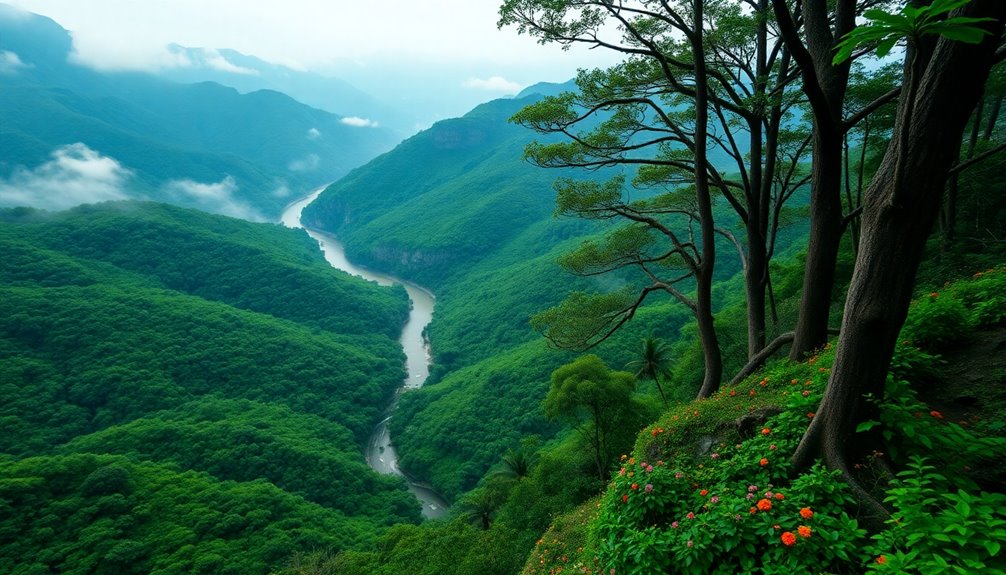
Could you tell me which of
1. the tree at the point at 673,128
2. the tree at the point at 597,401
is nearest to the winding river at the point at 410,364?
the tree at the point at 597,401

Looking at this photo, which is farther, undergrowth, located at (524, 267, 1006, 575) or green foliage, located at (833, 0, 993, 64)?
undergrowth, located at (524, 267, 1006, 575)

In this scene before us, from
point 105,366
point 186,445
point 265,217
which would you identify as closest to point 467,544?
point 186,445

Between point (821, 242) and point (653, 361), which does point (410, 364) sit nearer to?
point (653, 361)

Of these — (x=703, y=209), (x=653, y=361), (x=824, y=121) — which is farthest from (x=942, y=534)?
(x=653, y=361)

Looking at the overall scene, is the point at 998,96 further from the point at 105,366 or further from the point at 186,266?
the point at 186,266

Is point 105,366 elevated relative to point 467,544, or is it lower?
lower

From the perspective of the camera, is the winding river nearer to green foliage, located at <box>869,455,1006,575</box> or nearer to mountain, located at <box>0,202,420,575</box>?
mountain, located at <box>0,202,420,575</box>

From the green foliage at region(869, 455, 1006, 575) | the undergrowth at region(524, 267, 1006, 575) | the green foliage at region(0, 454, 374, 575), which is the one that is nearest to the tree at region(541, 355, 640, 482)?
the undergrowth at region(524, 267, 1006, 575)
